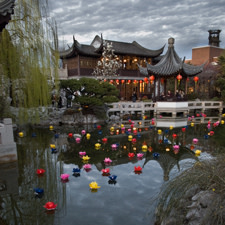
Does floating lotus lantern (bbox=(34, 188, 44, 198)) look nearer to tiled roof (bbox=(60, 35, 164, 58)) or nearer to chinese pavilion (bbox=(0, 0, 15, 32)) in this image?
chinese pavilion (bbox=(0, 0, 15, 32))

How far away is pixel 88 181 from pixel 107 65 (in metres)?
14.5

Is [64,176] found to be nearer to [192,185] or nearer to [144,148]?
[192,185]

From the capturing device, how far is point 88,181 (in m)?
4.19

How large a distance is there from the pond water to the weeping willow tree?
153cm

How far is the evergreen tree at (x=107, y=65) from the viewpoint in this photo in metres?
17.8

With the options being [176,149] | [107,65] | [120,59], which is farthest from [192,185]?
[120,59]

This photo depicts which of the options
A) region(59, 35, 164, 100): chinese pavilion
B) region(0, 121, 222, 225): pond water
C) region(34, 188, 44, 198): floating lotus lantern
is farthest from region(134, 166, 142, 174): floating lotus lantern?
region(59, 35, 164, 100): chinese pavilion

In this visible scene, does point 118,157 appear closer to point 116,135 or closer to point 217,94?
point 116,135

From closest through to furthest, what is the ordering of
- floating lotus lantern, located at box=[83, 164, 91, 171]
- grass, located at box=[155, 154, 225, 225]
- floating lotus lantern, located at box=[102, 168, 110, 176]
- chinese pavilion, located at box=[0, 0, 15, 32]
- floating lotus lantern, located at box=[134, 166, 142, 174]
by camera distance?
1. grass, located at box=[155, 154, 225, 225]
2. chinese pavilion, located at box=[0, 0, 15, 32]
3. floating lotus lantern, located at box=[102, 168, 110, 176]
4. floating lotus lantern, located at box=[134, 166, 142, 174]
5. floating lotus lantern, located at box=[83, 164, 91, 171]

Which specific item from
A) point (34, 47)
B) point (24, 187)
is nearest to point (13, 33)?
point (34, 47)

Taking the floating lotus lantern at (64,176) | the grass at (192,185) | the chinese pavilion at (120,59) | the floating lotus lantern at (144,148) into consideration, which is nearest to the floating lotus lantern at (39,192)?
the floating lotus lantern at (64,176)

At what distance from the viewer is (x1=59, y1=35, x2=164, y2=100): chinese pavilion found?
729 inches

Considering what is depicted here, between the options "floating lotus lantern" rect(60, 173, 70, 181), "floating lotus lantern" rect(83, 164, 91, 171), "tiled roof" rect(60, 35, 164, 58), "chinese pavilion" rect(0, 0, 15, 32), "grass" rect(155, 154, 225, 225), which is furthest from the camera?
"tiled roof" rect(60, 35, 164, 58)

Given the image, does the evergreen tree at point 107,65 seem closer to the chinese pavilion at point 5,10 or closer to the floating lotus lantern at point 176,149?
the floating lotus lantern at point 176,149
